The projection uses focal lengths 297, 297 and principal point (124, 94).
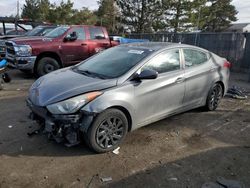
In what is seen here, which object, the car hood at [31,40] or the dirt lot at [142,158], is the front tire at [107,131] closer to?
the dirt lot at [142,158]

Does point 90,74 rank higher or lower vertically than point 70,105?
higher

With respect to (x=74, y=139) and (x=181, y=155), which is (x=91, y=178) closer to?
(x=74, y=139)

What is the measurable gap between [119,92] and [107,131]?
0.59m

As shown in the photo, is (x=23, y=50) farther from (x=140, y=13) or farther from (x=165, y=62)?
(x=140, y=13)

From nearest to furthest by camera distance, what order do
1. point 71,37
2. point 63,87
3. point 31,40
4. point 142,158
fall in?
point 142,158, point 63,87, point 31,40, point 71,37

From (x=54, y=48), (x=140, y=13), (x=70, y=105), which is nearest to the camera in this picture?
(x=70, y=105)

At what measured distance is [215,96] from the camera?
6.39 meters

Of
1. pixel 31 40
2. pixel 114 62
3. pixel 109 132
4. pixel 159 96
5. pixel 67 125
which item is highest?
pixel 31 40

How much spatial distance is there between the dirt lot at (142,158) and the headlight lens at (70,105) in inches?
26.6

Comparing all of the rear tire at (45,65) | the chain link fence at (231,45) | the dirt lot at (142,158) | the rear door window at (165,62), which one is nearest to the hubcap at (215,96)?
the dirt lot at (142,158)

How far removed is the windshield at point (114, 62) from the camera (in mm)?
4781

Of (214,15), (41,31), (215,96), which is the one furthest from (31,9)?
(215,96)

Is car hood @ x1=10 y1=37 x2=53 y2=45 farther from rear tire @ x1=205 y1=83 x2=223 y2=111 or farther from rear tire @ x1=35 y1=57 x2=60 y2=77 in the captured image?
rear tire @ x1=205 y1=83 x2=223 y2=111

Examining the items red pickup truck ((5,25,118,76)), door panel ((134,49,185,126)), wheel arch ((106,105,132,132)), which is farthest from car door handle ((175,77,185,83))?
red pickup truck ((5,25,118,76))
